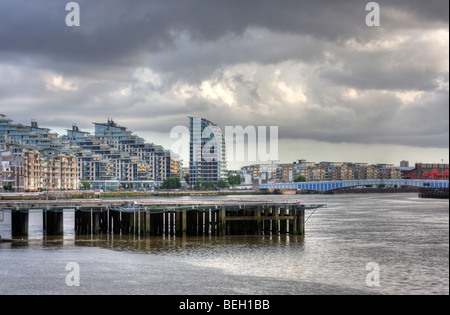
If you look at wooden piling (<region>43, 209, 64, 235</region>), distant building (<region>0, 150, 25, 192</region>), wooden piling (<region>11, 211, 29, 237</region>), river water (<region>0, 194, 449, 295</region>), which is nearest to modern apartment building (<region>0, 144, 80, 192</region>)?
distant building (<region>0, 150, 25, 192</region>)

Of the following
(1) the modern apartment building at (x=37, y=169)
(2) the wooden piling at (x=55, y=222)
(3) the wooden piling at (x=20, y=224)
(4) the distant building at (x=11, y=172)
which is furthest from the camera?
(1) the modern apartment building at (x=37, y=169)

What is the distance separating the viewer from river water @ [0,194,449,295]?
29250 millimetres

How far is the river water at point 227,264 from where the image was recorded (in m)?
29.2

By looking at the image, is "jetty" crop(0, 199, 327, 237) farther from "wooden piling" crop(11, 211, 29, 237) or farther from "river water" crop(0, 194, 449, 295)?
"river water" crop(0, 194, 449, 295)

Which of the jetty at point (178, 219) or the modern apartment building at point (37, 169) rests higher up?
the modern apartment building at point (37, 169)

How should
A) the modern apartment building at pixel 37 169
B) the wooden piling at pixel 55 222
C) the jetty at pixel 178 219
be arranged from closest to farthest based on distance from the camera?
the jetty at pixel 178 219 < the wooden piling at pixel 55 222 < the modern apartment building at pixel 37 169

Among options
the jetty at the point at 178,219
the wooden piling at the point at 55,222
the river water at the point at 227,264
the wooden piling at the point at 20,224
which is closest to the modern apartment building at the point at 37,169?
the wooden piling at the point at 20,224

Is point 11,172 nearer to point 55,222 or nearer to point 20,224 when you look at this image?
point 20,224

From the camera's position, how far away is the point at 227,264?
35312 millimetres

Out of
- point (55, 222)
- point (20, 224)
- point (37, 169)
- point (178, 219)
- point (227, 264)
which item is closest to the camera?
point (227, 264)

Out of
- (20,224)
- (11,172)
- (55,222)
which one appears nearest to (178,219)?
(55,222)

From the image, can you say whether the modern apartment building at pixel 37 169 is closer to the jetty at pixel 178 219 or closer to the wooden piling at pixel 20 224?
the wooden piling at pixel 20 224
